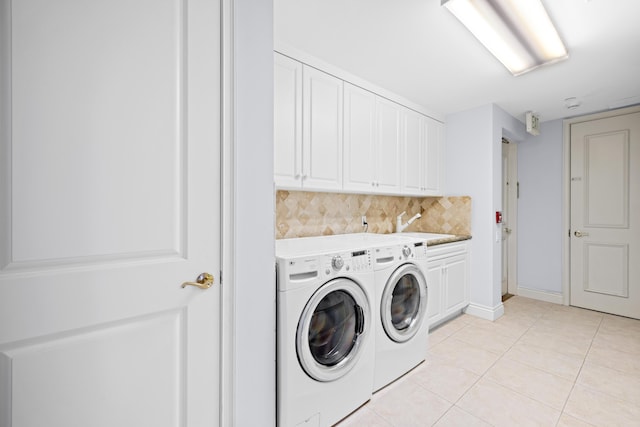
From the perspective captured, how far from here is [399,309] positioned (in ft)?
6.51

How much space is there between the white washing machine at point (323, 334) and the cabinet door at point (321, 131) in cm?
71

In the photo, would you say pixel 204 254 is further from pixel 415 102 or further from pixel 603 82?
pixel 603 82

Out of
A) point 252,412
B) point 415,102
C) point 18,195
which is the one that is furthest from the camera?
point 415,102

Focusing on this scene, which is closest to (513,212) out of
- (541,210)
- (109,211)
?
(541,210)

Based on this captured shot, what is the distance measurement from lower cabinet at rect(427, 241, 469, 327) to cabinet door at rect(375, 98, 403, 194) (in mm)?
724

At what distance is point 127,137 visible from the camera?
38.0 inches

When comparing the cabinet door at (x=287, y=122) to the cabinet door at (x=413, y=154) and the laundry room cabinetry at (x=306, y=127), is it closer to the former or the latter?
the laundry room cabinetry at (x=306, y=127)

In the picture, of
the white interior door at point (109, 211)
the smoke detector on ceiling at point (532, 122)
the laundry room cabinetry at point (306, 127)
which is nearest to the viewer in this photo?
the white interior door at point (109, 211)

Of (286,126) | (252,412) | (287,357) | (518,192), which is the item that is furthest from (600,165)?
(252,412)

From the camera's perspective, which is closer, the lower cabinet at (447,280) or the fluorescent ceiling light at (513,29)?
the fluorescent ceiling light at (513,29)

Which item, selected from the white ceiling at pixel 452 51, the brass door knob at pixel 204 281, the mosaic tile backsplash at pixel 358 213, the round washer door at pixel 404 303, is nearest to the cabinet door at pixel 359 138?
the white ceiling at pixel 452 51

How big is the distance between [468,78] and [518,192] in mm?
2238

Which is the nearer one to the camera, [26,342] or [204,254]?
[26,342]

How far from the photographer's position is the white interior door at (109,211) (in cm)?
81
